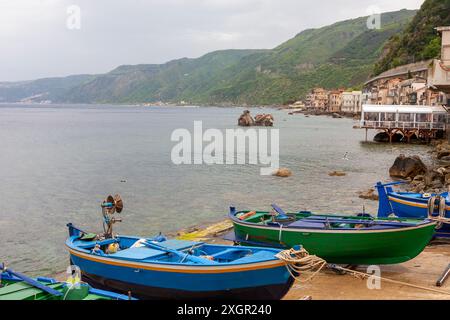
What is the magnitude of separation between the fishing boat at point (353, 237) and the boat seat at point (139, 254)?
14.8 feet

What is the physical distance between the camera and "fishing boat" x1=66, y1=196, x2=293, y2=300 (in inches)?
489

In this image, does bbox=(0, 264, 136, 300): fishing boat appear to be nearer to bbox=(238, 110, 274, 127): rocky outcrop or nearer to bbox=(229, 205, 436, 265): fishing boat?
bbox=(229, 205, 436, 265): fishing boat

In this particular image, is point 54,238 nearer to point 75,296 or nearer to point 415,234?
point 75,296

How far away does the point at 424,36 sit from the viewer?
13425 centimetres

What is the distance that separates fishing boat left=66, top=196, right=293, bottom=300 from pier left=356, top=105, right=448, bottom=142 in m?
68.1

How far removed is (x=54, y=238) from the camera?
2486 centimetres

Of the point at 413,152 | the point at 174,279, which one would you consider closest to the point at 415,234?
the point at 174,279

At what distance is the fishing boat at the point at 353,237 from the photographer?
1529 centimetres

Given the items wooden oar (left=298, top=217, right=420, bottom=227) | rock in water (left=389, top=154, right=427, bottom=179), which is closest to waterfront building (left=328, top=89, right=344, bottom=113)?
rock in water (left=389, top=154, right=427, bottom=179)

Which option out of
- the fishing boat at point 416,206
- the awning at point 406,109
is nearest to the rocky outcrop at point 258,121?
the awning at point 406,109

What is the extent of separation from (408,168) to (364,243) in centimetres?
2665

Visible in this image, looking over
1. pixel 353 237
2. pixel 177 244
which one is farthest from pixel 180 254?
pixel 353 237

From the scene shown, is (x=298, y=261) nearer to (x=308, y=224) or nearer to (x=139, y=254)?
(x=308, y=224)
